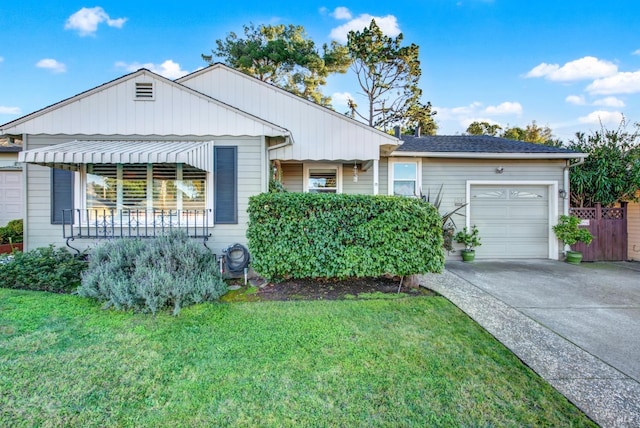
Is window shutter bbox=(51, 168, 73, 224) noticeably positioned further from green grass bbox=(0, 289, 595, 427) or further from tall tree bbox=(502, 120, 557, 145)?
tall tree bbox=(502, 120, 557, 145)

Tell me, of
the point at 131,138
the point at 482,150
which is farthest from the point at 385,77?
the point at 131,138

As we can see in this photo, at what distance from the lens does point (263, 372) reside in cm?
307

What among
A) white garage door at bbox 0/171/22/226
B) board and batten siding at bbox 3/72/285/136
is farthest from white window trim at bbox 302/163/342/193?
white garage door at bbox 0/171/22/226

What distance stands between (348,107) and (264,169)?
18.2 m

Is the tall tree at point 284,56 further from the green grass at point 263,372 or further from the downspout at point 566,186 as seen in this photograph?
the green grass at point 263,372

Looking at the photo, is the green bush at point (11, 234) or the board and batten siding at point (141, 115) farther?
the green bush at point (11, 234)

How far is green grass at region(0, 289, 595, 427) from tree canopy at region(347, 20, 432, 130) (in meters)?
20.6

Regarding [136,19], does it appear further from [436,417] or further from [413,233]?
[436,417]

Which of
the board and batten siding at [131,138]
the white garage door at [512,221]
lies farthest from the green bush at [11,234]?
the white garage door at [512,221]

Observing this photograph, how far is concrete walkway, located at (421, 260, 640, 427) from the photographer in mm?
2840

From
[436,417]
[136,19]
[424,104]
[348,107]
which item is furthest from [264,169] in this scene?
[424,104]

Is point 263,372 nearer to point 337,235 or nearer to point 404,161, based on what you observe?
point 337,235

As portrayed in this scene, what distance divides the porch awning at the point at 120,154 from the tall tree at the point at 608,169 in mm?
12252

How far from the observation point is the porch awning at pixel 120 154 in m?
5.63
